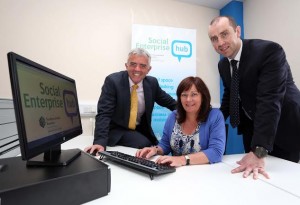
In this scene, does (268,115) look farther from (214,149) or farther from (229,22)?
(229,22)

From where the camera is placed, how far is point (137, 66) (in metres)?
1.88

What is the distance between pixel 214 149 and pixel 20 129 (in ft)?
3.17

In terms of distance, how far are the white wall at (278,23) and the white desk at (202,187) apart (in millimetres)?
1873

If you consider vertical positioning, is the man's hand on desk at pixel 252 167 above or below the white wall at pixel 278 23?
below

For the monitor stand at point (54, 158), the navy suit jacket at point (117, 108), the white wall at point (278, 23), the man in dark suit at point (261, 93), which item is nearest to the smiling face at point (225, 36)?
the man in dark suit at point (261, 93)

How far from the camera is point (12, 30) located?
8.54ft

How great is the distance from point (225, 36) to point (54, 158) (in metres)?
1.29

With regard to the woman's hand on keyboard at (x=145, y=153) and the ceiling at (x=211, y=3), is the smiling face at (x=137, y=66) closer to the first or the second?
the woman's hand on keyboard at (x=145, y=153)

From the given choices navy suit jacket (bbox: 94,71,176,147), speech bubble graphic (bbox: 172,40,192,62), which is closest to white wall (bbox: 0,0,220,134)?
speech bubble graphic (bbox: 172,40,192,62)

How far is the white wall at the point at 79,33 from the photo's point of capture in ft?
8.57

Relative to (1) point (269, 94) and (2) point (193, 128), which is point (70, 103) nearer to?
(2) point (193, 128)

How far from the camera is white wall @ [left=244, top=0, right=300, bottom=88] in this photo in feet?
8.11

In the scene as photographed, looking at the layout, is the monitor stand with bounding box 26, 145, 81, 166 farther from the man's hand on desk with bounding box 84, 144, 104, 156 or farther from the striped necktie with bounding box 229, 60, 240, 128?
the striped necktie with bounding box 229, 60, 240, 128

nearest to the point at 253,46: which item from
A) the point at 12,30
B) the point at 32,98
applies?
the point at 32,98
